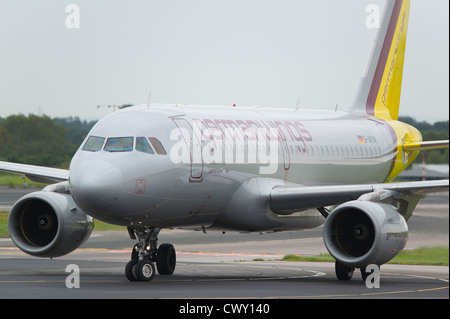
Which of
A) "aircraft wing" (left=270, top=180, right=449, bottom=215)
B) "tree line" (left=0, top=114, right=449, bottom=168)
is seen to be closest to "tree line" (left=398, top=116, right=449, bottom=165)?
"tree line" (left=0, top=114, right=449, bottom=168)

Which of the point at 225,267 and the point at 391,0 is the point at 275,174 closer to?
the point at 225,267

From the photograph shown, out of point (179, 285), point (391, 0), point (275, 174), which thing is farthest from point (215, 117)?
point (391, 0)

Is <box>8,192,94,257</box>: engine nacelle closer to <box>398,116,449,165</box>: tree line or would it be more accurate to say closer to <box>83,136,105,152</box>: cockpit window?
<box>83,136,105,152</box>: cockpit window

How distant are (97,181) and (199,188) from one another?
2948mm

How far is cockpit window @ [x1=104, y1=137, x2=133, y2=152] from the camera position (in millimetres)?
21312

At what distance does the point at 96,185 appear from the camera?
20.3 metres

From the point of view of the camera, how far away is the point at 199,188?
22594mm

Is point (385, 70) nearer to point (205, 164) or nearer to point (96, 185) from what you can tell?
point (205, 164)

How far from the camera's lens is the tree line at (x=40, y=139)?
44.2m

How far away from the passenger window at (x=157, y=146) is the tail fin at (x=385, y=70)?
487 inches

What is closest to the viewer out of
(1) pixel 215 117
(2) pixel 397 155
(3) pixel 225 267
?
(1) pixel 215 117

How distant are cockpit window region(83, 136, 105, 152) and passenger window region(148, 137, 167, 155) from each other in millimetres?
1031

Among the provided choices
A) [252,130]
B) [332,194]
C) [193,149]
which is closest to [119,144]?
[193,149]

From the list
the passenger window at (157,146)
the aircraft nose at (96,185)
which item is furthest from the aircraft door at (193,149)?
the aircraft nose at (96,185)
